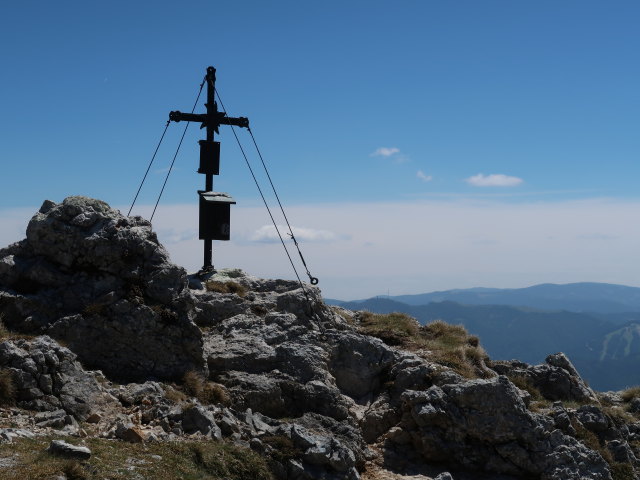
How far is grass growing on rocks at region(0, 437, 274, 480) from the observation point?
33.4ft

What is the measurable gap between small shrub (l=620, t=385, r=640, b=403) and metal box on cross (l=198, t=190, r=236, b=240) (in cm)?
1757

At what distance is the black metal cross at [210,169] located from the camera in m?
23.7

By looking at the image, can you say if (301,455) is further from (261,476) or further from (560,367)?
(560,367)

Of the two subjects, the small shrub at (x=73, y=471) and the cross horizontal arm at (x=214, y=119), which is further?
the cross horizontal arm at (x=214, y=119)

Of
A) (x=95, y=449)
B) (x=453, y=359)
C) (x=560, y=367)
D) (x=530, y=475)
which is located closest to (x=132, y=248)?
(x=95, y=449)

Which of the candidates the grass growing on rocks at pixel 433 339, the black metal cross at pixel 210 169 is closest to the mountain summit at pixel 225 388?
the grass growing on rocks at pixel 433 339

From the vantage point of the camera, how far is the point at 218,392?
16109mm

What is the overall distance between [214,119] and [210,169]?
1.93 meters

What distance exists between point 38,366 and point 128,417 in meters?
2.40

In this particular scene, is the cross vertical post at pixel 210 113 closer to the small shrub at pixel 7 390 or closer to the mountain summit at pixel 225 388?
the mountain summit at pixel 225 388

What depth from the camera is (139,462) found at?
1139 cm

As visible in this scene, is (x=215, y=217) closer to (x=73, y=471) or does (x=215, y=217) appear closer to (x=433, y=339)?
(x=433, y=339)

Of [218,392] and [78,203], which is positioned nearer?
[218,392]

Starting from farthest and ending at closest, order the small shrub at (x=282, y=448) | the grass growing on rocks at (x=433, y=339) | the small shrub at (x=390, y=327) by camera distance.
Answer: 1. the small shrub at (x=390, y=327)
2. the grass growing on rocks at (x=433, y=339)
3. the small shrub at (x=282, y=448)
